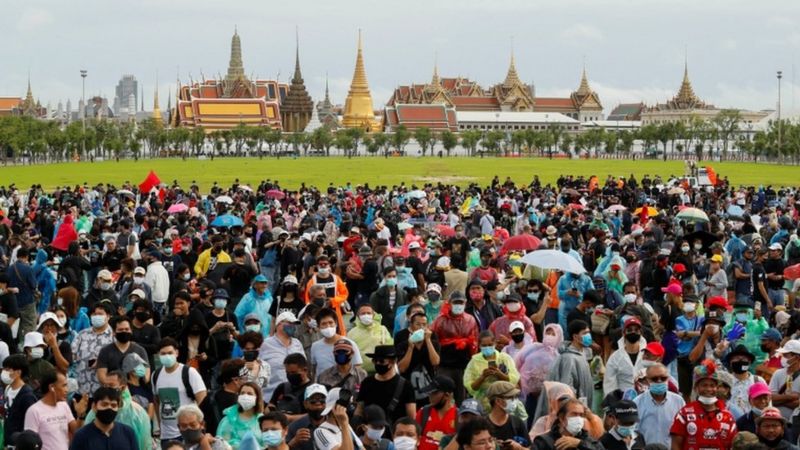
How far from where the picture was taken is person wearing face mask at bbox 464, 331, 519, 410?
8.84 meters

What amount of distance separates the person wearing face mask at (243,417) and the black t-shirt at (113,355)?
1.48 meters

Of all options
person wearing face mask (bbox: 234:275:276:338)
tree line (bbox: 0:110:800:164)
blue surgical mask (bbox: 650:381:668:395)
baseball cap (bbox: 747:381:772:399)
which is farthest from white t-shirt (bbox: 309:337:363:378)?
tree line (bbox: 0:110:800:164)

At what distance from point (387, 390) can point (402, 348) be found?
4.35 ft

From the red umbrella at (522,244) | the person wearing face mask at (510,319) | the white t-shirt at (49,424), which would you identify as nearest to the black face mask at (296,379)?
the white t-shirt at (49,424)

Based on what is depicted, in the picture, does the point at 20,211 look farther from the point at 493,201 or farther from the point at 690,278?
the point at 690,278

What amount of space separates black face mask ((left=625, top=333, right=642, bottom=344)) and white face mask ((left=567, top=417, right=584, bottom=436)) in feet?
8.12

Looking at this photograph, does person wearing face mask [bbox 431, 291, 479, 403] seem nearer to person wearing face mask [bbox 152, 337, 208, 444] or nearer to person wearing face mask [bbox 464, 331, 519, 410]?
person wearing face mask [bbox 464, 331, 519, 410]

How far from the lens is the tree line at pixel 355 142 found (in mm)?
93812

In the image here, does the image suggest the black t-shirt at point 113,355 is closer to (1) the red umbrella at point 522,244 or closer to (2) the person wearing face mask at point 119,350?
(2) the person wearing face mask at point 119,350

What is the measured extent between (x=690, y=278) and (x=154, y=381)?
279 inches

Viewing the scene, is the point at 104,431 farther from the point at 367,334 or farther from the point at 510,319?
the point at 510,319

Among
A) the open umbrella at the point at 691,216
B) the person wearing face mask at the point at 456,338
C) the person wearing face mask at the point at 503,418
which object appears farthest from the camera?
the open umbrella at the point at 691,216

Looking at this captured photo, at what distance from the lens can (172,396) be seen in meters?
8.68

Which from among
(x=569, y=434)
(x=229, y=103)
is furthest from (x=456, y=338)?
(x=229, y=103)
